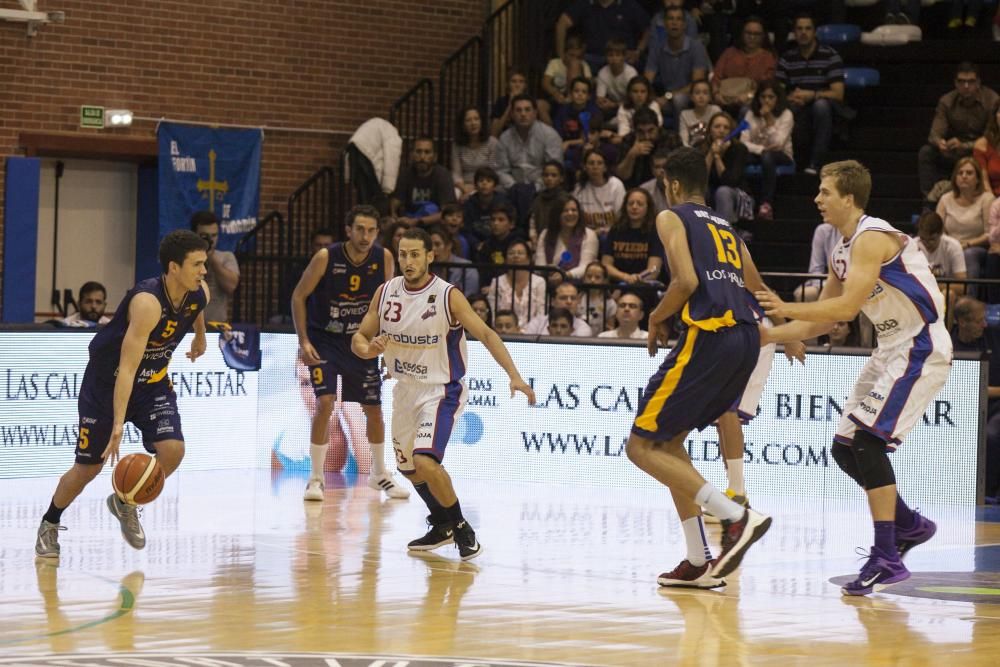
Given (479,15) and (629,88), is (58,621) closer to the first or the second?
(629,88)

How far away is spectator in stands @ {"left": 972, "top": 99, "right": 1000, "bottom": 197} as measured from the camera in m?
13.1

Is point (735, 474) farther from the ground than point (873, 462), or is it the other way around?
point (873, 462)

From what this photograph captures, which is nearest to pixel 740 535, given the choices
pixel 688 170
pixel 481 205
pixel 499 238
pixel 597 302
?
pixel 688 170

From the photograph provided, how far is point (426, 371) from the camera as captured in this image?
842cm

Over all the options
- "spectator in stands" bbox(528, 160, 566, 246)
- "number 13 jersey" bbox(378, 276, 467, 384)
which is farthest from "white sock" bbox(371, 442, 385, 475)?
"spectator in stands" bbox(528, 160, 566, 246)

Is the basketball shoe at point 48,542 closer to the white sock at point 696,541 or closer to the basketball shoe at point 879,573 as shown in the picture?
the white sock at point 696,541

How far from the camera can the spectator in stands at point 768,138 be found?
1448cm

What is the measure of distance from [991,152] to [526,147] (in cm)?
424

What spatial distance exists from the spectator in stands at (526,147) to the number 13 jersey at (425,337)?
678 cm

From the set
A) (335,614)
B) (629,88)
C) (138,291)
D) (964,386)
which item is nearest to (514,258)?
(629,88)

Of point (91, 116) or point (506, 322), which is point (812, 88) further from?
point (91, 116)

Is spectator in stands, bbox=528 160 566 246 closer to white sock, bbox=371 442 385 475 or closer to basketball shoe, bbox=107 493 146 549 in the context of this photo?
white sock, bbox=371 442 385 475

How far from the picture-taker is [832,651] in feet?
19.6

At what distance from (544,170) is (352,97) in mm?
3835
